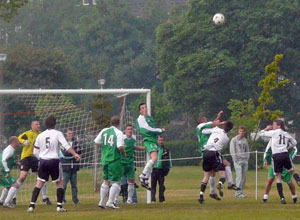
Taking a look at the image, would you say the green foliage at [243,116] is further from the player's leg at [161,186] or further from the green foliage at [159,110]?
the player's leg at [161,186]

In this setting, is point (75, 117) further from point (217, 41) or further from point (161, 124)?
point (161, 124)

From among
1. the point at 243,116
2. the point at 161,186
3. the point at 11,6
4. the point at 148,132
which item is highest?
the point at 11,6

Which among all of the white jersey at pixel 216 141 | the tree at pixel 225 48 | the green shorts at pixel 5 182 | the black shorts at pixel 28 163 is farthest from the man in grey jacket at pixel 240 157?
the tree at pixel 225 48

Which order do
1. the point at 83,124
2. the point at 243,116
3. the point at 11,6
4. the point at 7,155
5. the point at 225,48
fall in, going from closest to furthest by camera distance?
the point at 7,155 < the point at 83,124 < the point at 11,6 < the point at 243,116 < the point at 225,48

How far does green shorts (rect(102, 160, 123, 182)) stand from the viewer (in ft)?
56.3

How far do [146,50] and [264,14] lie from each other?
28113 millimetres

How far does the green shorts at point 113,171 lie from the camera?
17.2 metres

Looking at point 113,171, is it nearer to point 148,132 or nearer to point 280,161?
point 148,132

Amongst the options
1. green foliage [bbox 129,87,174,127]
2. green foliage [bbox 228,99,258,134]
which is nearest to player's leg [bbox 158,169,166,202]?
green foliage [bbox 228,99,258,134]

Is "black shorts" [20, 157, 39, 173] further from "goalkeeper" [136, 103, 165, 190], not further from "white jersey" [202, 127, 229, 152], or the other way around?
"white jersey" [202, 127, 229, 152]

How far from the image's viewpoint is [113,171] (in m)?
17.2

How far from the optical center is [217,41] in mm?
56531

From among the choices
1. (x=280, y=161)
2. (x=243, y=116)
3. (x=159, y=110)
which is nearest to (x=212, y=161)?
(x=280, y=161)


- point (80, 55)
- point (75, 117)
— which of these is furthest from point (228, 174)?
point (80, 55)
